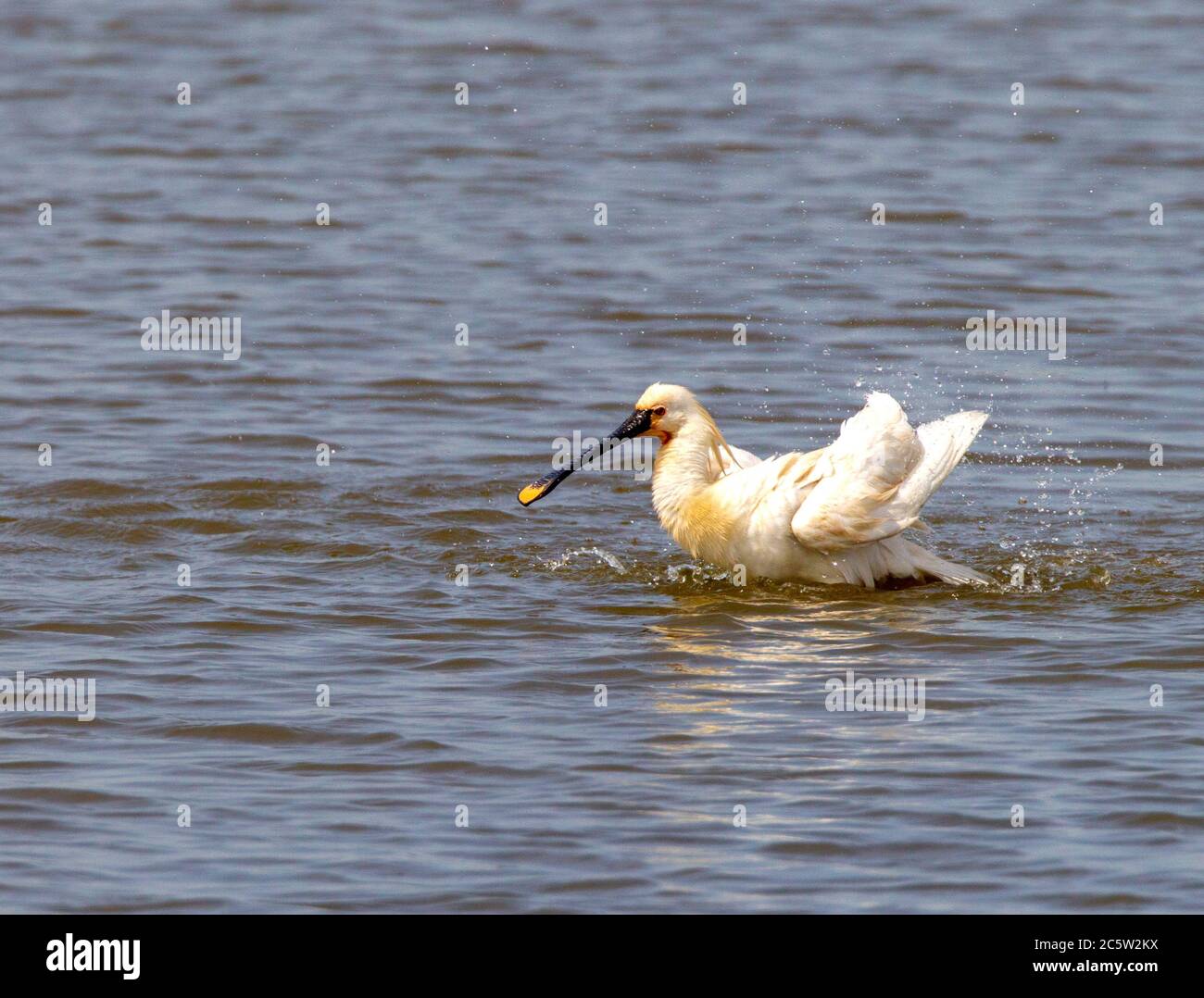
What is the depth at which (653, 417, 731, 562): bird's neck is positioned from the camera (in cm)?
1059

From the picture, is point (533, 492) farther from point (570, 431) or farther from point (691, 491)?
point (570, 431)

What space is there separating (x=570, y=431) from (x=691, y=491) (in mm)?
3324

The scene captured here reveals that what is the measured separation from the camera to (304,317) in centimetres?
1680

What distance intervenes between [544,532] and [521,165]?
9547mm

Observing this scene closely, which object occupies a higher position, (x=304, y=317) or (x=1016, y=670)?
(x=304, y=317)

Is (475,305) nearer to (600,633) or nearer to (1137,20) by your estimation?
(600,633)

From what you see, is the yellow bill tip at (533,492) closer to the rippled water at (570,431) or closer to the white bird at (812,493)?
the rippled water at (570,431)

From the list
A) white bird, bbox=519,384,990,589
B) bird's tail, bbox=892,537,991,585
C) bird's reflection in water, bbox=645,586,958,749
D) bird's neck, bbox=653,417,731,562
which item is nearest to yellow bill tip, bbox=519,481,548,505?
white bird, bbox=519,384,990,589

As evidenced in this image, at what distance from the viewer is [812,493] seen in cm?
1038

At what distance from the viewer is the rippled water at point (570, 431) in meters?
7.68

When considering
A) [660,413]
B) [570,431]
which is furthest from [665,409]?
[570,431]

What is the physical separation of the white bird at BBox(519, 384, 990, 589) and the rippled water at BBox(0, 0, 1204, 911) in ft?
0.70
